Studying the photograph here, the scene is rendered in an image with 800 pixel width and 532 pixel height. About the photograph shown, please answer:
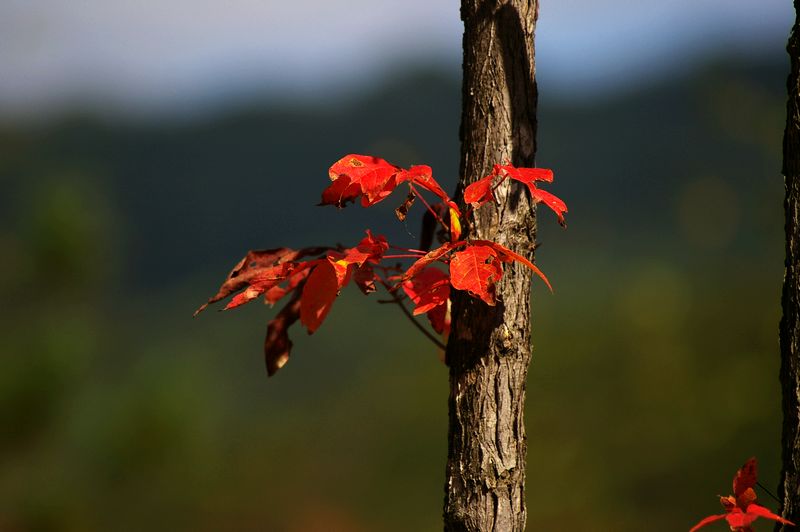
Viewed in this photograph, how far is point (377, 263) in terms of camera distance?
949mm

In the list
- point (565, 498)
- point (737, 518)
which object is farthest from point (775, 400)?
point (737, 518)

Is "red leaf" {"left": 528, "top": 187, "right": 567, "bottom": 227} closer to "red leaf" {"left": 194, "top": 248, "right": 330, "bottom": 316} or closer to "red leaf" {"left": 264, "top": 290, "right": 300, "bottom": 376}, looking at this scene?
"red leaf" {"left": 194, "top": 248, "right": 330, "bottom": 316}

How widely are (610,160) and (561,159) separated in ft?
1.76

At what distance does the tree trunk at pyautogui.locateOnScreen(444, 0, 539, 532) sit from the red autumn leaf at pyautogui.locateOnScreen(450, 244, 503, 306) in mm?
97

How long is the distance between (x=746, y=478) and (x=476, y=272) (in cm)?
40

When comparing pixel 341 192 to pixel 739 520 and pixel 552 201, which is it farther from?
pixel 739 520

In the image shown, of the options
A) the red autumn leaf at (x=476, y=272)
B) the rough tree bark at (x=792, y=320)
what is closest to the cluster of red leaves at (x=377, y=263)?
the red autumn leaf at (x=476, y=272)

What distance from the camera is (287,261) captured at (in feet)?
3.25

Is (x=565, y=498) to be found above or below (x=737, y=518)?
below

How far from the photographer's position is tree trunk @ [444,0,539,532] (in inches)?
36.6

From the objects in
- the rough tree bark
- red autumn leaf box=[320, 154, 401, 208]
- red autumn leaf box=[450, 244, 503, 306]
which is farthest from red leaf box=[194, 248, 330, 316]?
the rough tree bark

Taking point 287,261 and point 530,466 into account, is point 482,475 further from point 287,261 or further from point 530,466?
point 530,466

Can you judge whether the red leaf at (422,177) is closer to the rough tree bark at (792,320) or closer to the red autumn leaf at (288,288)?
the red autumn leaf at (288,288)

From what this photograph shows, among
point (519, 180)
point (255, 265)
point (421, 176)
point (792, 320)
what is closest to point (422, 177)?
point (421, 176)
